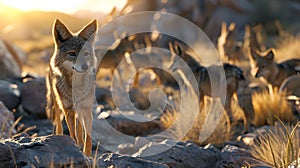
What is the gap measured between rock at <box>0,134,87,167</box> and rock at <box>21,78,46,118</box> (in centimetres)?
534

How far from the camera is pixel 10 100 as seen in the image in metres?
9.16

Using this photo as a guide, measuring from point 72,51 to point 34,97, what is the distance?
13.4ft

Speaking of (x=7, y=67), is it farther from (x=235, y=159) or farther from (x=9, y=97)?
(x=235, y=159)

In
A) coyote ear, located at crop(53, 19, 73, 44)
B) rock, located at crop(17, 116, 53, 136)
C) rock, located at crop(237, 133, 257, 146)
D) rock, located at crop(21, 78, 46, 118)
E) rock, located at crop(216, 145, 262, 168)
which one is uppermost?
coyote ear, located at crop(53, 19, 73, 44)

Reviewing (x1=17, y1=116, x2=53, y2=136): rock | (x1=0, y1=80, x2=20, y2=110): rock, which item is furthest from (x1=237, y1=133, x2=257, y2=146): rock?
(x1=0, y1=80, x2=20, y2=110): rock

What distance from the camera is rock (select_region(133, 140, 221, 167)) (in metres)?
5.01

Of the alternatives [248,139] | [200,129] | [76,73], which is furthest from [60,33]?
[200,129]

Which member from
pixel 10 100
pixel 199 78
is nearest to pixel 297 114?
pixel 199 78

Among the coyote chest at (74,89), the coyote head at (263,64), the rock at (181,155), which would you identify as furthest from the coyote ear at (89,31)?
the coyote head at (263,64)

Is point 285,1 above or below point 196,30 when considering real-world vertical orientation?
above

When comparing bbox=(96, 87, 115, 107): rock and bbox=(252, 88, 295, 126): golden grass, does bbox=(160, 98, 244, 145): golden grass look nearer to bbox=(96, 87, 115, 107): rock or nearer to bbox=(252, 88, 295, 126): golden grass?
bbox=(252, 88, 295, 126): golden grass

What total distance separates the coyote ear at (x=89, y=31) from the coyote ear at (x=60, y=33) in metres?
0.15

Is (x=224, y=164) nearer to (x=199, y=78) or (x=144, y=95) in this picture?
(x=199, y=78)

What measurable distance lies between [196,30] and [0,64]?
14842mm
